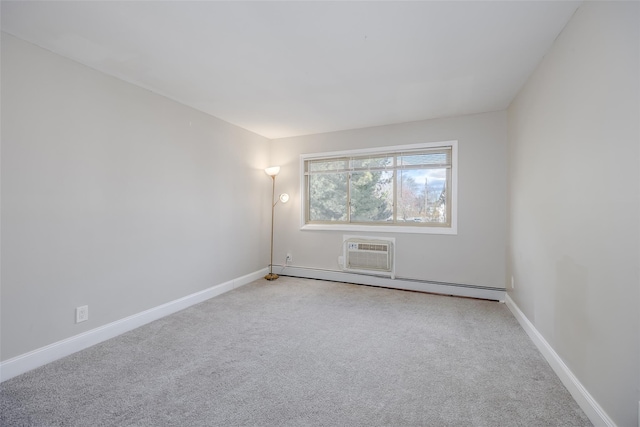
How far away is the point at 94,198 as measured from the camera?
91.4 inches

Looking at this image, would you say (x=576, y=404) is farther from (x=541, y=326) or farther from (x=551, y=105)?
(x=551, y=105)

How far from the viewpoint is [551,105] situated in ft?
6.70

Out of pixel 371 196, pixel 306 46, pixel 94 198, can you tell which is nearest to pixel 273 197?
pixel 371 196

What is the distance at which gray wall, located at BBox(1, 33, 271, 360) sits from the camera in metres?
1.90

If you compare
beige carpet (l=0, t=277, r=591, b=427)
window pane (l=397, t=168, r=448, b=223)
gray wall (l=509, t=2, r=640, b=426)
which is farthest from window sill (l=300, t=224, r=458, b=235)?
gray wall (l=509, t=2, r=640, b=426)

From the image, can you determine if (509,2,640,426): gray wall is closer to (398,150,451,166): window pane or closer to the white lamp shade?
(398,150,451,166): window pane

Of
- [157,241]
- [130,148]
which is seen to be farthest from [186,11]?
[157,241]

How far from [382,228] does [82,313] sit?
3380 millimetres

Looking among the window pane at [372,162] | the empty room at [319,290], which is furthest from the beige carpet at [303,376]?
the window pane at [372,162]

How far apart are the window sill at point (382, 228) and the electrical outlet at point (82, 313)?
280cm

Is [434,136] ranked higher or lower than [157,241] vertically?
higher

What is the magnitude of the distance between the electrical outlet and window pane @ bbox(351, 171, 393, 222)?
10.6 feet

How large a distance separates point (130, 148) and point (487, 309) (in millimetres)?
4047

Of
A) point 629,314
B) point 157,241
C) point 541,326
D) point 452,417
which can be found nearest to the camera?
point 629,314
